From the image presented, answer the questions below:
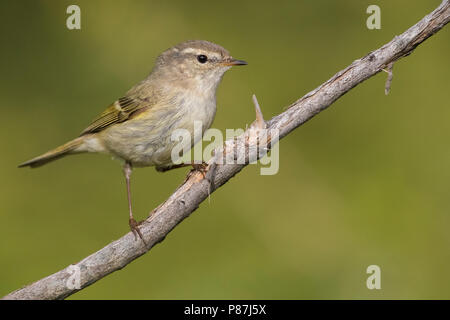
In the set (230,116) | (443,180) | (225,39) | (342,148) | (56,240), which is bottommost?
(56,240)

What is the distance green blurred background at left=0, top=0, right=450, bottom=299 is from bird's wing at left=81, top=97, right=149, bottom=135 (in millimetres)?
536

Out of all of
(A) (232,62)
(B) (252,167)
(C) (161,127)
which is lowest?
(C) (161,127)

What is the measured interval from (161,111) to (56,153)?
71 cm

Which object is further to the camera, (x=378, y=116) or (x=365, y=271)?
(x=378, y=116)

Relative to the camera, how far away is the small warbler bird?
272cm

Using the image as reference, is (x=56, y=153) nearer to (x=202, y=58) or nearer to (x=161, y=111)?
(x=161, y=111)

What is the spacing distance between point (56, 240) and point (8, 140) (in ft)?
2.39

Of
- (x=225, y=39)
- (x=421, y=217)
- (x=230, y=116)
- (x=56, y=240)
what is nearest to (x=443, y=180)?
(x=421, y=217)

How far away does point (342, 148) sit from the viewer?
11.4 ft

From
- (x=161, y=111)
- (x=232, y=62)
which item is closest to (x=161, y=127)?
(x=161, y=111)

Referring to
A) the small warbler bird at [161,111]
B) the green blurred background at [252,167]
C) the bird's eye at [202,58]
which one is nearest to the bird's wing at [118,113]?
the small warbler bird at [161,111]

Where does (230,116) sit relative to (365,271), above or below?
above

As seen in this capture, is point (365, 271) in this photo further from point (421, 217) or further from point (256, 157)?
point (256, 157)

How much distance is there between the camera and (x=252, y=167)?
11.9ft
